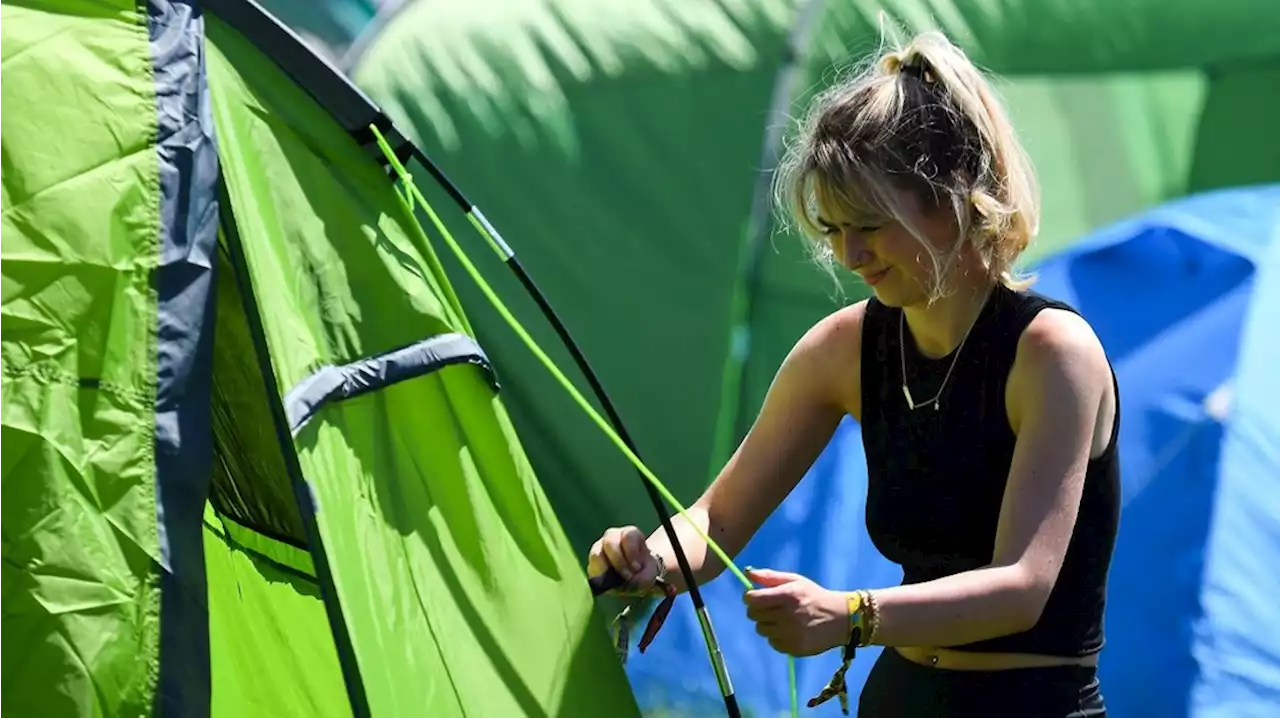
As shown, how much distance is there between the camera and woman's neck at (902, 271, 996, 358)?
4.68ft

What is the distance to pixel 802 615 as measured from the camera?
1316 millimetres

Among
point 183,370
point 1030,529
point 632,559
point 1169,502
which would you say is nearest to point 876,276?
point 1030,529

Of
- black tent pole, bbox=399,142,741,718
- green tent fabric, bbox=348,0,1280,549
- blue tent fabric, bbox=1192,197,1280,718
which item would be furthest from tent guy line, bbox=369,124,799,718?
green tent fabric, bbox=348,0,1280,549

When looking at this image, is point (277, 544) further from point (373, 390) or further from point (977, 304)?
point (977, 304)

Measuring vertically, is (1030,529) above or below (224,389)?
below

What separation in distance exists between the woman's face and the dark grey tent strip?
0.42 meters

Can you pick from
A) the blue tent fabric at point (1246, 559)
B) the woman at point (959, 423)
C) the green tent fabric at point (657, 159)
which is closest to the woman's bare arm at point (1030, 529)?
the woman at point (959, 423)

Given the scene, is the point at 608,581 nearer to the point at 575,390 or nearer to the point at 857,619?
the point at 575,390

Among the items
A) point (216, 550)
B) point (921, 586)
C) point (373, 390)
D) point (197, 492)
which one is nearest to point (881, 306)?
point (921, 586)

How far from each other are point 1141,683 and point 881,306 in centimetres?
96

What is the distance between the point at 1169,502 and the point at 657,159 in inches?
45.6

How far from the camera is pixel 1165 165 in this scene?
323 cm

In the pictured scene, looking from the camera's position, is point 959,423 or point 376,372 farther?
point 376,372

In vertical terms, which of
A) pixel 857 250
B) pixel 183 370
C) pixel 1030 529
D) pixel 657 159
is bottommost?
pixel 1030 529
